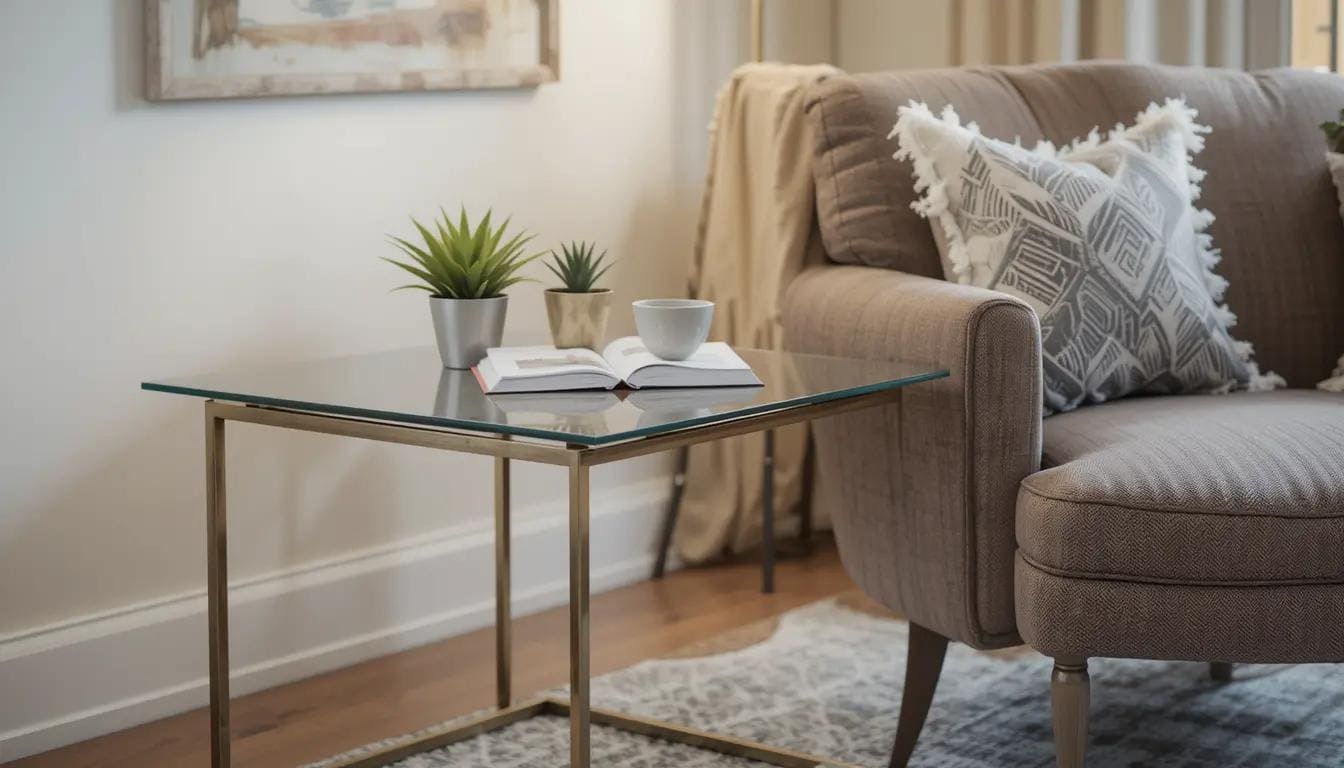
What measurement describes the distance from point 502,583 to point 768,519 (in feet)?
2.84

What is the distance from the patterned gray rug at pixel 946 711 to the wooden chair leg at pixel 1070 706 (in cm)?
36

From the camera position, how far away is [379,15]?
2.51m

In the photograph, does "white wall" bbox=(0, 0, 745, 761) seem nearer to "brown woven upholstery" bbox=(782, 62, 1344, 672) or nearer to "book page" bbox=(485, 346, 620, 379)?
"book page" bbox=(485, 346, 620, 379)

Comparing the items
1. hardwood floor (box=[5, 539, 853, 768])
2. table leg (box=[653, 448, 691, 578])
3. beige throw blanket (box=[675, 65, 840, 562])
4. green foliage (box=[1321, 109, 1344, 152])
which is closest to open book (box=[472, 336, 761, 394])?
hardwood floor (box=[5, 539, 853, 768])

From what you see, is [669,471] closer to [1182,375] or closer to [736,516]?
[736,516]

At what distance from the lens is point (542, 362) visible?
1807mm

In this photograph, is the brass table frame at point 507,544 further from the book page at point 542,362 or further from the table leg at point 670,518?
the table leg at point 670,518

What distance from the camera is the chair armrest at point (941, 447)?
183 cm

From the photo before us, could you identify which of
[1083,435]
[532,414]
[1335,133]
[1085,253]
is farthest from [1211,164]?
[532,414]

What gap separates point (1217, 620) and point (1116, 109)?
0.99 m

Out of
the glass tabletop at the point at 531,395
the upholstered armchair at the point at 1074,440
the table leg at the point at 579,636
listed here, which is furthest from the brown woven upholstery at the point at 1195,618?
the table leg at the point at 579,636

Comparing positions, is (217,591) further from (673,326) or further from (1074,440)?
(1074,440)

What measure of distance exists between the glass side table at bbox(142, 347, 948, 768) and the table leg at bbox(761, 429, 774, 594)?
0.84m

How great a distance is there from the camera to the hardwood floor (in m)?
2.20
